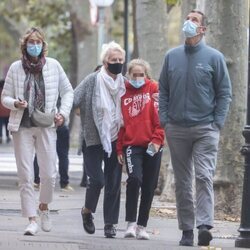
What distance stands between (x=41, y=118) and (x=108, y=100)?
2.63 ft

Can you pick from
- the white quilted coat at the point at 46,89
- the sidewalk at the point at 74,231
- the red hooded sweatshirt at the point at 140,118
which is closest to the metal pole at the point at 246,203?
the sidewalk at the point at 74,231

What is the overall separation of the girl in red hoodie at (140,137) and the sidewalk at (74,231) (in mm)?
538

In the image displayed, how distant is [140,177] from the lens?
1118 centimetres

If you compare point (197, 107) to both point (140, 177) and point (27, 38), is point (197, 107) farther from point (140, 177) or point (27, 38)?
point (27, 38)

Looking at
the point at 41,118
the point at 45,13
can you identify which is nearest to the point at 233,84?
the point at 41,118


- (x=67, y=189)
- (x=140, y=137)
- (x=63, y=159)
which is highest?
(x=140, y=137)

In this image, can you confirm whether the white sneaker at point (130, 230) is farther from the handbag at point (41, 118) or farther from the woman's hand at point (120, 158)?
the handbag at point (41, 118)

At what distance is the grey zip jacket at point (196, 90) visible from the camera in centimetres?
1070

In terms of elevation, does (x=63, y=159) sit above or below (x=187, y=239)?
below

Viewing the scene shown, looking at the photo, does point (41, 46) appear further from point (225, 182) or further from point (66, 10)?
point (66, 10)

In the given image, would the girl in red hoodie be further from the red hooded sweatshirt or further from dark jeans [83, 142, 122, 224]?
dark jeans [83, 142, 122, 224]

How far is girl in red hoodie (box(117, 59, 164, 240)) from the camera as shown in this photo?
11156 millimetres

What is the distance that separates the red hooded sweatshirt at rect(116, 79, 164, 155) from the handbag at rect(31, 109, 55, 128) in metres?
0.76

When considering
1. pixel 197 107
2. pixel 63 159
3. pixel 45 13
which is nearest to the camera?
pixel 197 107
